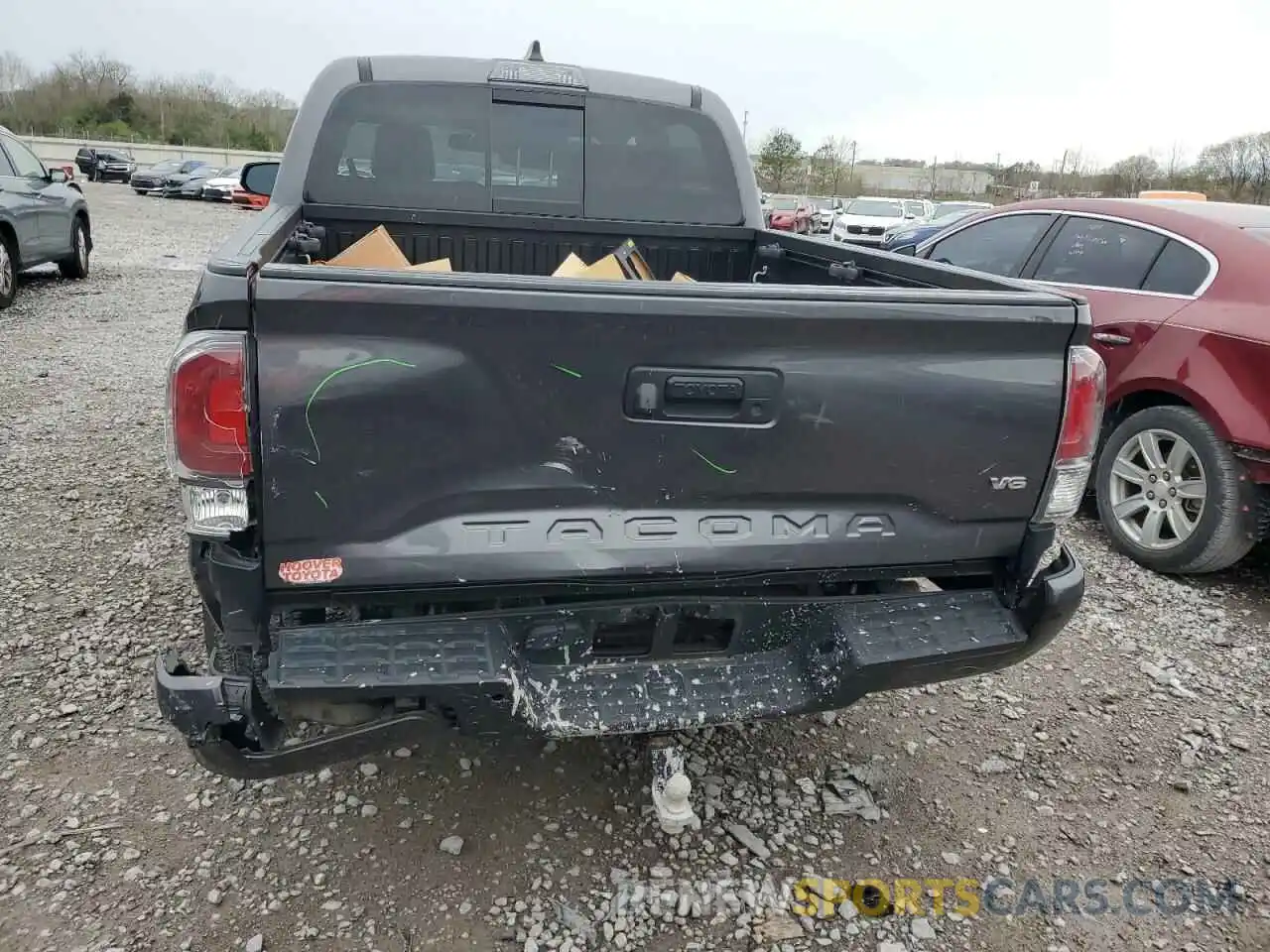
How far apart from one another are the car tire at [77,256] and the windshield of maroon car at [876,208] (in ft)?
62.7

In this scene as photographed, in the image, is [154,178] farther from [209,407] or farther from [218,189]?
[209,407]

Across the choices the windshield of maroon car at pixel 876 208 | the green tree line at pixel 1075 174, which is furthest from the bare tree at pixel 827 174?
the windshield of maroon car at pixel 876 208

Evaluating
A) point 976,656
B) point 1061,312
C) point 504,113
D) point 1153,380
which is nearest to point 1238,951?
point 976,656

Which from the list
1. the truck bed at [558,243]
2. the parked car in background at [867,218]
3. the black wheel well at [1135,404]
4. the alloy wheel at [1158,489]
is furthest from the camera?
the parked car in background at [867,218]

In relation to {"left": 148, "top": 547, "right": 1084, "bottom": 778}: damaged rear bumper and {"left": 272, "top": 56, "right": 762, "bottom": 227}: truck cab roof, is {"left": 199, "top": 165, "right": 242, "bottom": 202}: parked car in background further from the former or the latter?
{"left": 148, "top": 547, "right": 1084, "bottom": 778}: damaged rear bumper

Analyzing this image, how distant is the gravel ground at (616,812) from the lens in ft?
7.64

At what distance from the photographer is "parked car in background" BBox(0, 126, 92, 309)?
944cm

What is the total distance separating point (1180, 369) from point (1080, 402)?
2.51m

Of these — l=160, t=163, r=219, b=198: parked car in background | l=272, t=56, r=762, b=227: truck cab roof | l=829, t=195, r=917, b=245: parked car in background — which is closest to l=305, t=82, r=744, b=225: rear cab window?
l=272, t=56, r=762, b=227: truck cab roof

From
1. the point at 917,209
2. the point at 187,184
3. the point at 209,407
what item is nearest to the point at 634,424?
the point at 209,407

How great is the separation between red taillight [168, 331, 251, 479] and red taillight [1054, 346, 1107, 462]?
185 centimetres

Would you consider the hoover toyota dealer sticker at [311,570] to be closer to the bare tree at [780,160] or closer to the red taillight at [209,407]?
the red taillight at [209,407]

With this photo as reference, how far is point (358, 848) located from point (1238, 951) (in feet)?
7.48

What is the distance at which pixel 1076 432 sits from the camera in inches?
89.8
